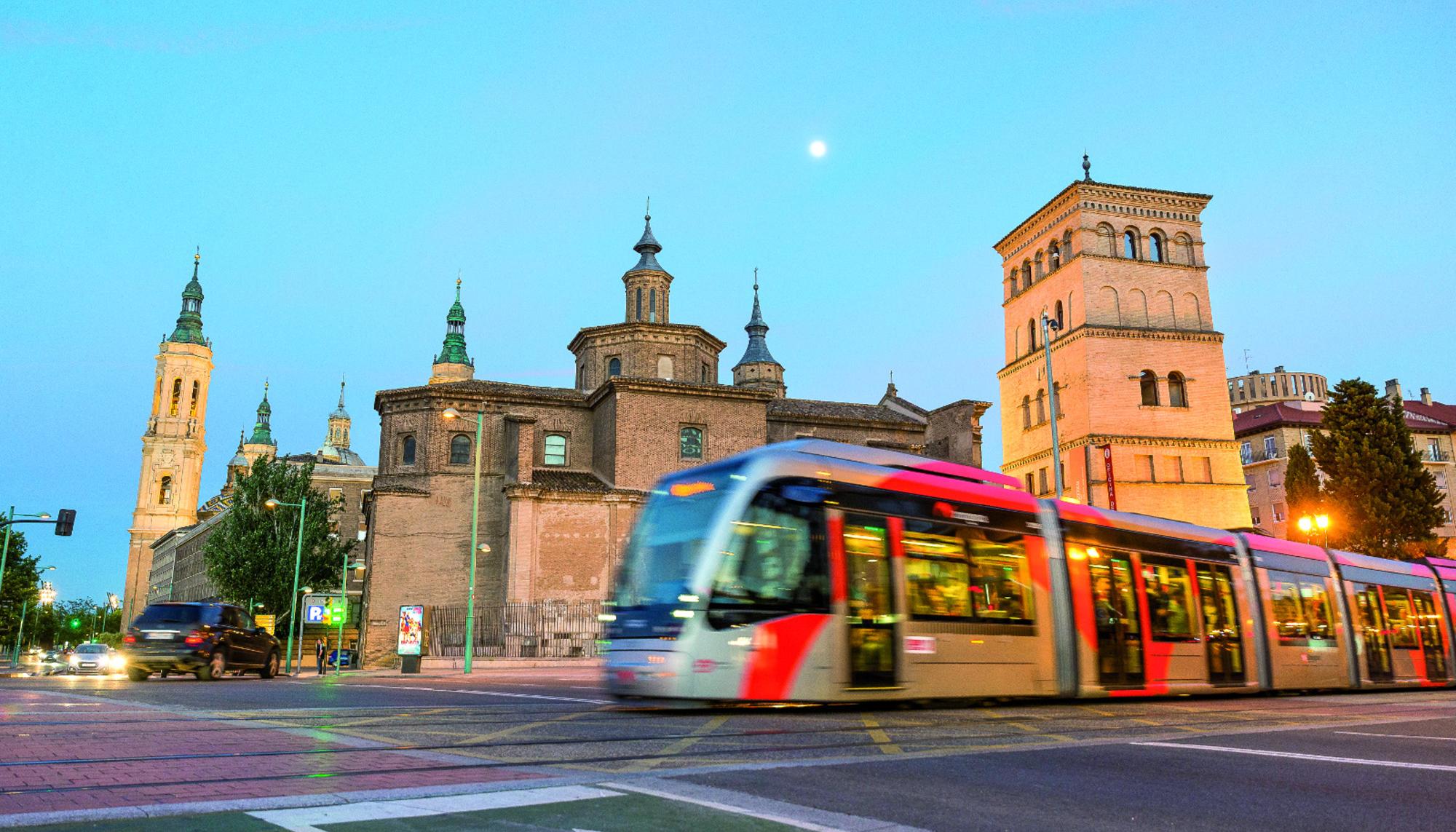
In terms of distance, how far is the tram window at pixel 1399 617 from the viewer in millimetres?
19641

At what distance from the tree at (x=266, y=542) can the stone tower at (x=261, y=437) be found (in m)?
87.0

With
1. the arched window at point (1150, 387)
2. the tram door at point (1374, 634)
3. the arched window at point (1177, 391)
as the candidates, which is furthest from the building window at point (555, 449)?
the tram door at point (1374, 634)

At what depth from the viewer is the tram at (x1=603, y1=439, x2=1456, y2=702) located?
1072 centimetres

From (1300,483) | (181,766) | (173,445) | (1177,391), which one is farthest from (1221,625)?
(173,445)

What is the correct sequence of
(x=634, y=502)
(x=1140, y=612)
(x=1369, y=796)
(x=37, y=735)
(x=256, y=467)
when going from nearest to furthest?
(x=1369, y=796), (x=37, y=735), (x=1140, y=612), (x=634, y=502), (x=256, y=467)

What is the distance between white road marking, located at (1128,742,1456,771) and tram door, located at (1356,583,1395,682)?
14.2 meters

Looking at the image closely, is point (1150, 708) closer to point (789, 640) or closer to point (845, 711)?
point (845, 711)

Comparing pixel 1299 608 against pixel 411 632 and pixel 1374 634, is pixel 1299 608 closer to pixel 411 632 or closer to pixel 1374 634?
pixel 1374 634

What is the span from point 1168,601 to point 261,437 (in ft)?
448

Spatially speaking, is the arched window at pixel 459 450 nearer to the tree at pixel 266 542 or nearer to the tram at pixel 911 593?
the tree at pixel 266 542

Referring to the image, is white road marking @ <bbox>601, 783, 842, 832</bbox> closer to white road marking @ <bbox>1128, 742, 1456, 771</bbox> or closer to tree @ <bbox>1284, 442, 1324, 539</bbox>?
white road marking @ <bbox>1128, 742, 1456, 771</bbox>

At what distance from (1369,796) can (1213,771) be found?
0.99 meters

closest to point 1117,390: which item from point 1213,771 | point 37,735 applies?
point 1213,771

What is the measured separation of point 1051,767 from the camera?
6.26m
